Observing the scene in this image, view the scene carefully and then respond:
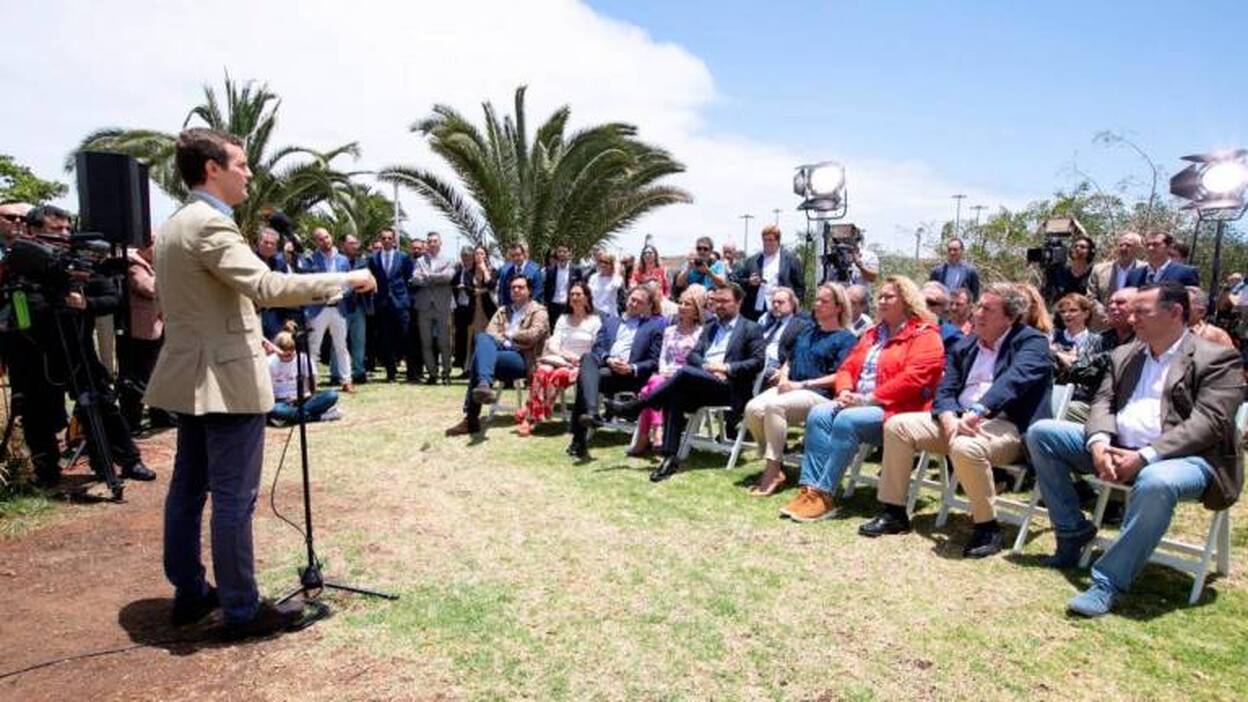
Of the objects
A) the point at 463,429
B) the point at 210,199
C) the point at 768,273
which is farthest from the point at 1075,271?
the point at 210,199

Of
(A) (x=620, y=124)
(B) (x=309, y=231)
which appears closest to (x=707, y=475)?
(A) (x=620, y=124)

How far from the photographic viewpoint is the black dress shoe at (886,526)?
4.82 m

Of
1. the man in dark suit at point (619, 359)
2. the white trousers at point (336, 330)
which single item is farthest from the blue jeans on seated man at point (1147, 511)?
the white trousers at point (336, 330)

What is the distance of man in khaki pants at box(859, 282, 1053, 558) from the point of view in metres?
4.57

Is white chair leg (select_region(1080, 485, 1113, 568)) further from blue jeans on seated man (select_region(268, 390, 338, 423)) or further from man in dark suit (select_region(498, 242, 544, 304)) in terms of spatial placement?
man in dark suit (select_region(498, 242, 544, 304))

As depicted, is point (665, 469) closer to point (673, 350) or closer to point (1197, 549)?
point (673, 350)

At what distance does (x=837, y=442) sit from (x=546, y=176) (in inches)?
439

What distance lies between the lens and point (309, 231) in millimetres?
23766

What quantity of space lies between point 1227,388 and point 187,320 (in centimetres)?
452

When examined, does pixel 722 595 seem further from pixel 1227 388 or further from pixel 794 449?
pixel 794 449

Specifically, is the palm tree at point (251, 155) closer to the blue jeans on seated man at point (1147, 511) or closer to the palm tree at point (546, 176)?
the palm tree at point (546, 176)

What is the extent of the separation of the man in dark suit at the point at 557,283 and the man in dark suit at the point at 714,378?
4105 mm

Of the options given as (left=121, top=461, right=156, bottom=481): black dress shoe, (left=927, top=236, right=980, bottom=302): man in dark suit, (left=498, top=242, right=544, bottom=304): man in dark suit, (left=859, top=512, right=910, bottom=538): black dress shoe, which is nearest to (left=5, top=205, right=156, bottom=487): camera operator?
(left=121, top=461, right=156, bottom=481): black dress shoe

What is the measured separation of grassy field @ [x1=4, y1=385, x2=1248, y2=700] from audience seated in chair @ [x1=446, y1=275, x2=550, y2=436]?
69.4 inches
